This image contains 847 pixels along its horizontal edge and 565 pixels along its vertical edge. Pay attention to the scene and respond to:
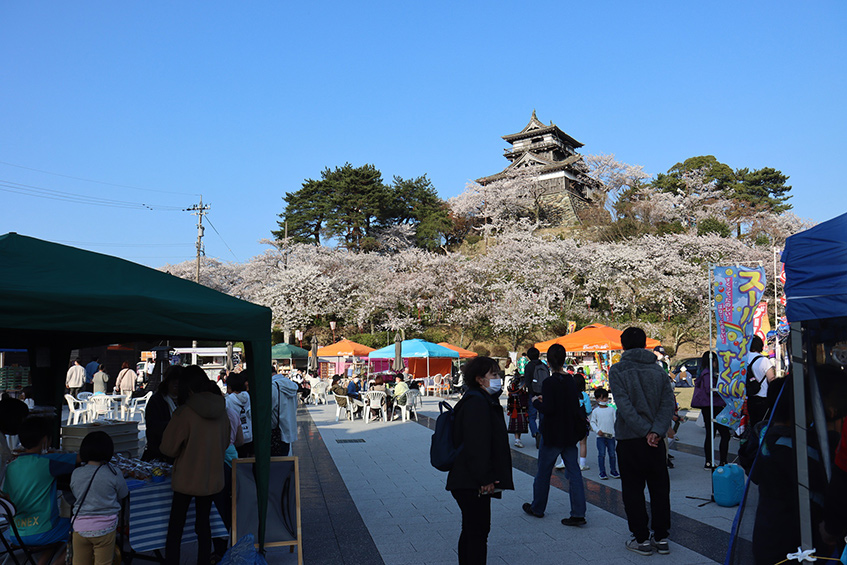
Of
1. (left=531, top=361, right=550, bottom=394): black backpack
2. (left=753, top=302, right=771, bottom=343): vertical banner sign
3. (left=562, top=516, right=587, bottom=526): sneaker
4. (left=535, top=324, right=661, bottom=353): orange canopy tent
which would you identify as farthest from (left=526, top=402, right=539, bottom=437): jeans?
(left=562, top=516, right=587, bottom=526): sneaker

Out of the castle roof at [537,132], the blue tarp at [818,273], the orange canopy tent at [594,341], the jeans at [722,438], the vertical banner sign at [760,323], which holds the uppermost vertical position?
the castle roof at [537,132]

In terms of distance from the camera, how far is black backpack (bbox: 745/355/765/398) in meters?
7.11

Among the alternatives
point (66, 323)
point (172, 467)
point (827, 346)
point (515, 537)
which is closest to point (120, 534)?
point (172, 467)

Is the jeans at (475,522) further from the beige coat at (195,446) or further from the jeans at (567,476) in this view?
the jeans at (567,476)

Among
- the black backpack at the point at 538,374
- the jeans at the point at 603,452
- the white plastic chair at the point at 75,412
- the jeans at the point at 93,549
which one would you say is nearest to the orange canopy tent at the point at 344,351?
the white plastic chair at the point at 75,412

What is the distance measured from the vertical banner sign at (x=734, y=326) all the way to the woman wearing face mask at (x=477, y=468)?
487cm

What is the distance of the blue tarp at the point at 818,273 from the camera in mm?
2930

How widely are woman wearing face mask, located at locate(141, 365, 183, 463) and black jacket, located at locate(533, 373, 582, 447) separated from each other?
3.36m

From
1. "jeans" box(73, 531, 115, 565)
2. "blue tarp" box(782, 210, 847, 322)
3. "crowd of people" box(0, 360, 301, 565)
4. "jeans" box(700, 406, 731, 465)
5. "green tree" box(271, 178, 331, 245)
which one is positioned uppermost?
"green tree" box(271, 178, 331, 245)

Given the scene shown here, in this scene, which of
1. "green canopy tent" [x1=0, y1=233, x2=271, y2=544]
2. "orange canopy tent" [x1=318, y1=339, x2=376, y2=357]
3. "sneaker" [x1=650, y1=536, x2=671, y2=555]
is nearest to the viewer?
"green canopy tent" [x1=0, y1=233, x2=271, y2=544]

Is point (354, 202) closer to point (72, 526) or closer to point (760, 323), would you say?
point (760, 323)

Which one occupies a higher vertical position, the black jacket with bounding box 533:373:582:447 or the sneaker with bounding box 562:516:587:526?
the black jacket with bounding box 533:373:582:447

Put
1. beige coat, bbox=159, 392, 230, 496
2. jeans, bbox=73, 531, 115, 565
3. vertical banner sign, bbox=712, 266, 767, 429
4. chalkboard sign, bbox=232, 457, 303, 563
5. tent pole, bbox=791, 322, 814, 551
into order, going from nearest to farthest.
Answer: tent pole, bbox=791, 322, 814, 551 < jeans, bbox=73, 531, 115, 565 < beige coat, bbox=159, 392, 230, 496 < chalkboard sign, bbox=232, 457, 303, 563 < vertical banner sign, bbox=712, 266, 767, 429

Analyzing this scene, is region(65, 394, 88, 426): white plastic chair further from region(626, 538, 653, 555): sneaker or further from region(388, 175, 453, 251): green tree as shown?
region(388, 175, 453, 251): green tree
